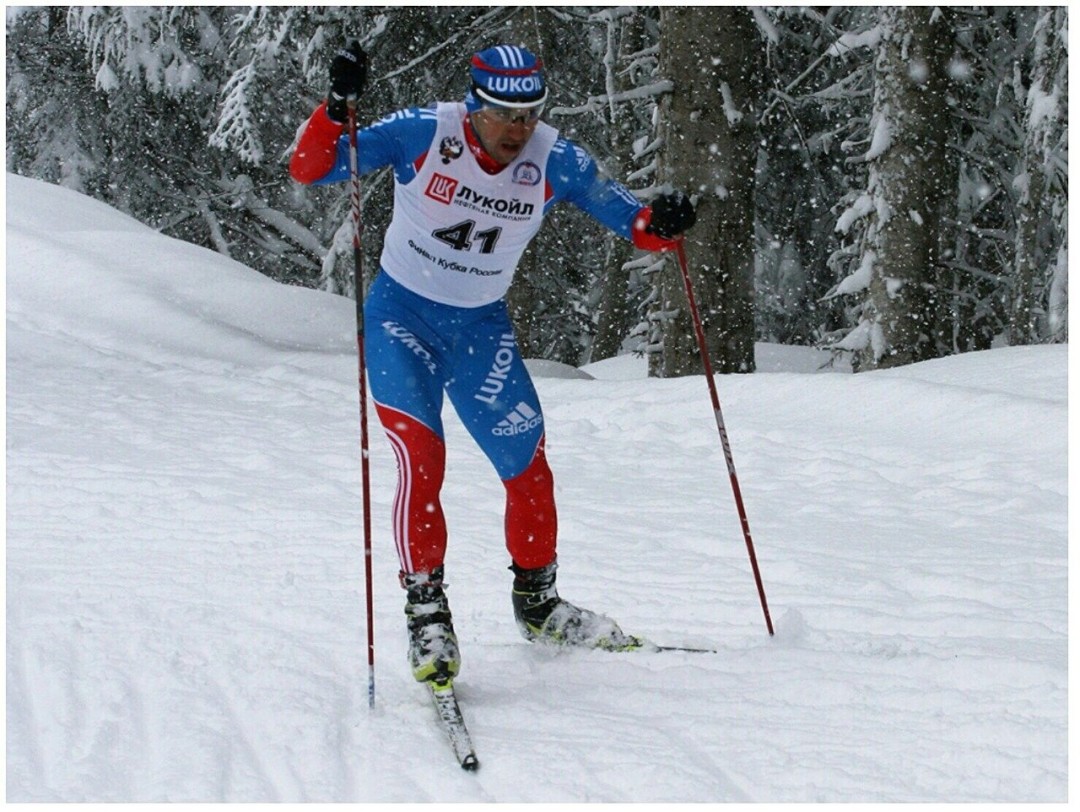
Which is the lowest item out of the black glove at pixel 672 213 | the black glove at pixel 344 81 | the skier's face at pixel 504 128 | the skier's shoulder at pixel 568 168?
the black glove at pixel 672 213

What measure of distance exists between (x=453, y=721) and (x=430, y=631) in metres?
0.39

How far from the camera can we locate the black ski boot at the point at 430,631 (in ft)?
13.2

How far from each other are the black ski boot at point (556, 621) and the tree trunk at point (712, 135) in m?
5.48

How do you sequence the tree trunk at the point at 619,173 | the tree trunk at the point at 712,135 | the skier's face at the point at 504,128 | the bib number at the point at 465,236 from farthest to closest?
the tree trunk at the point at 619,173
the tree trunk at the point at 712,135
the bib number at the point at 465,236
the skier's face at the point at 504,128

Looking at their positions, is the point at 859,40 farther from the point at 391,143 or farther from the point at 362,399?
the point at 362,399

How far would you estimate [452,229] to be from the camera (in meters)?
4.35

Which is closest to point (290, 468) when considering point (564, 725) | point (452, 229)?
point (452, 229)

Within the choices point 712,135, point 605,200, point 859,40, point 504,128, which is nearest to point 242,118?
point 712,135

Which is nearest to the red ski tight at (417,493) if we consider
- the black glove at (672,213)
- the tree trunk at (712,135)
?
the black glove at (672,213)

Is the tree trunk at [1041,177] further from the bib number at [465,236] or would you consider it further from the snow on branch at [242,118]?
the bib number at [465,236]

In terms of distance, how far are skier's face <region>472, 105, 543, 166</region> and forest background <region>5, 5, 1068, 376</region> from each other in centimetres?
141

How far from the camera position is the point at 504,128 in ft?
13.6

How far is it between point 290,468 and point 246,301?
634cm

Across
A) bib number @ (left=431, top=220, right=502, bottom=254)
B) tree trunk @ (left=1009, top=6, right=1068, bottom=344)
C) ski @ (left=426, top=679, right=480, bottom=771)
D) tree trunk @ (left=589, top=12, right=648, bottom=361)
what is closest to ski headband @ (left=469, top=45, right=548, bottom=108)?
bib number @ (left=431, top=220, right=502, bottom=254)
